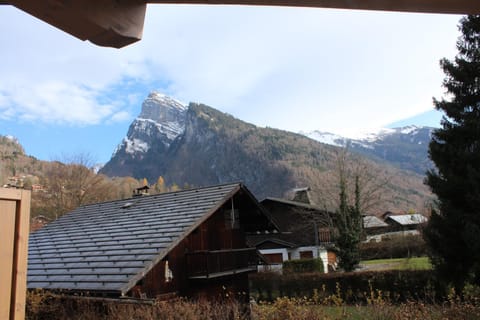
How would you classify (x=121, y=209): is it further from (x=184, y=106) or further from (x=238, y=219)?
(x=184, y=106)

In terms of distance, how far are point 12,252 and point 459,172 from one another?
15796 millimetres

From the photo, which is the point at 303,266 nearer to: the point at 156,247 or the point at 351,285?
the point at 351,285

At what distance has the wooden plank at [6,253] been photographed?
2.16 meters

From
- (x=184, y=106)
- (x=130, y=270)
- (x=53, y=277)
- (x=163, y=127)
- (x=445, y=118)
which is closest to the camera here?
(x=130, y=270)

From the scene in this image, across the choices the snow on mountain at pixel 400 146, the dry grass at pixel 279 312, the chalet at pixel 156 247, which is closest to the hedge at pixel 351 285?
the chalet at pixel 156 247

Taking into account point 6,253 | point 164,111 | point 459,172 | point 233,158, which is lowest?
point 6,253

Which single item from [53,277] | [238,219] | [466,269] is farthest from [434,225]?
[53,277]

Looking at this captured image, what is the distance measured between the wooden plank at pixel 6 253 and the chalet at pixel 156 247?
7.23 m

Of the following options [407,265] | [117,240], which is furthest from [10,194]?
[407,265]

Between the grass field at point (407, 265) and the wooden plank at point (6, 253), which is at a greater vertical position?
the wooden plank at point (6, 253)

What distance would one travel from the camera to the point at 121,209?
15914 mm

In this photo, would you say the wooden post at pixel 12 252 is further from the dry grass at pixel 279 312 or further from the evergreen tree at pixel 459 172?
the evergreen tree at pixel 459 172

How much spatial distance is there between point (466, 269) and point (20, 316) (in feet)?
51.4

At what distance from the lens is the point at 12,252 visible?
7.29 ft
